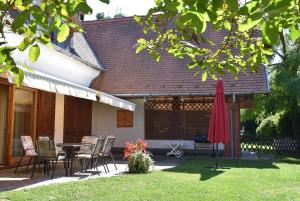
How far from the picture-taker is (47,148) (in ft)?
32.3

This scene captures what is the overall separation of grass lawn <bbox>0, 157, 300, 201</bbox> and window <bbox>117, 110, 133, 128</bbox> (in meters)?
8.17

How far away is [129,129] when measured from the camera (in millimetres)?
18703

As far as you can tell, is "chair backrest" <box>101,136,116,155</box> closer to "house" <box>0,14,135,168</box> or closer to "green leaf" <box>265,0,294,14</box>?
"house" <box>0,14,135,168</box>

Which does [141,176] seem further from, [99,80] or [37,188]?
[99,80]

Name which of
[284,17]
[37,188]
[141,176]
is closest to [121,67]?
[141,176]

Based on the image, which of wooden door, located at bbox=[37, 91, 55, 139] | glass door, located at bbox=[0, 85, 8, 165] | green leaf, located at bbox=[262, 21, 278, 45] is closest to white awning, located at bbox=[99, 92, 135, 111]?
wooden door, located at bbox=[37, 91, 55, 139]

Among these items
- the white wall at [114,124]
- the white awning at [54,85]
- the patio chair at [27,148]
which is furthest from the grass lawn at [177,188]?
the white wall at [114,124]

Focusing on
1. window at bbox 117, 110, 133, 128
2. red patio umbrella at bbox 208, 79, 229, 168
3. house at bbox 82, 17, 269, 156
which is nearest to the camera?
red patio umbrella at bbox 208, 79, 229, 168

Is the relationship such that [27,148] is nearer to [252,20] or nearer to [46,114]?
[46,114]

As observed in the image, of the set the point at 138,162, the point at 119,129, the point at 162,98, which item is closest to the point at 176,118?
the point at 162,98

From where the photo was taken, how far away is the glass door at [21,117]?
12.4 metres

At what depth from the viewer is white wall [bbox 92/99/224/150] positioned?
1844 cm

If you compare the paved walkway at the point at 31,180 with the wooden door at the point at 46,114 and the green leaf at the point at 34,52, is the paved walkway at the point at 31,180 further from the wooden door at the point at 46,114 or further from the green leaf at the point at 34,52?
the green leaf at the point at 34,52

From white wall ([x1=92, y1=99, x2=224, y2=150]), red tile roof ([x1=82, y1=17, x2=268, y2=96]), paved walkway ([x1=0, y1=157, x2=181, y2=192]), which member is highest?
red tile roof ([x1=82, y1=17, x2=268, y2=96])
